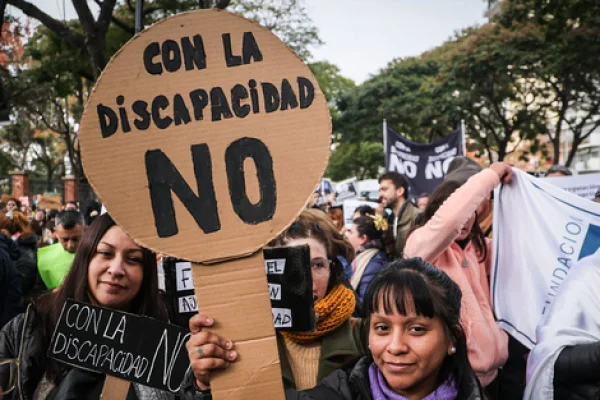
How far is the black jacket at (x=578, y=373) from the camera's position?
1.95m

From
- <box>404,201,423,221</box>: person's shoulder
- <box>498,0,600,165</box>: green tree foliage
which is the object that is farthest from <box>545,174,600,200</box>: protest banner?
<box>498,0,600,165</box>: green tree foliage

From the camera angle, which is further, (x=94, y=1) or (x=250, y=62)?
(x=94, y=1)

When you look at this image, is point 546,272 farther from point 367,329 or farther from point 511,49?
point 511,49

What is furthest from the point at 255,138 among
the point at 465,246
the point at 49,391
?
the point at 465,246

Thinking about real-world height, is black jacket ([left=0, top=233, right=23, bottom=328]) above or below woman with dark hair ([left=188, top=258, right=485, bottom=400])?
below

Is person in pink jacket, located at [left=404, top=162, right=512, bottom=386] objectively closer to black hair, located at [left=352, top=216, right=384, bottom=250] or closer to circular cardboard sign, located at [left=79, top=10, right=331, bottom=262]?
circular cardboard sign, located at [left=79, top=10, right=331, bottom=262]

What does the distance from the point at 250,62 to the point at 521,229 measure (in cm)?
201

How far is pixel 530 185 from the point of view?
3141mm

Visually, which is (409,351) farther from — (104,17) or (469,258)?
(104,17)

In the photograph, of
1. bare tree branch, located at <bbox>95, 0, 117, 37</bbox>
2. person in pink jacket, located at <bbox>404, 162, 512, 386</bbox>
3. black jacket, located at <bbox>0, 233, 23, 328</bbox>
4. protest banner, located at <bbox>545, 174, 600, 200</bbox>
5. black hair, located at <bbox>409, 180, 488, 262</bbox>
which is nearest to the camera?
person in pink jacket, located at <bbox>404, 162, 512, 386</bbox>

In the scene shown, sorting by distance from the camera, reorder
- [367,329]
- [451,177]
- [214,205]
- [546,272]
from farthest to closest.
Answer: [451,177], [546,272], [367,329], [214,205]

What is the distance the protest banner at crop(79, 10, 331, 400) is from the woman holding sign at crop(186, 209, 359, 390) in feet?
2.35

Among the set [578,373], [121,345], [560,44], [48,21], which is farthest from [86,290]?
[560,44]

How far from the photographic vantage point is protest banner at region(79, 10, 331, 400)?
156cm
